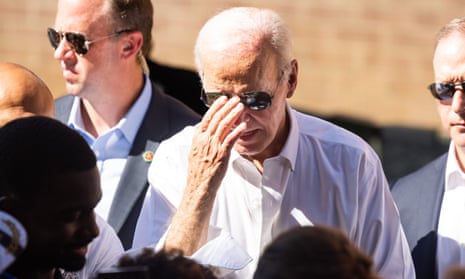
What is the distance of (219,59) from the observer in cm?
464

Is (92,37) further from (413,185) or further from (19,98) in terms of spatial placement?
(413,185)

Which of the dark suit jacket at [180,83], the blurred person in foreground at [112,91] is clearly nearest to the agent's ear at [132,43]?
the blurred person in foreground at [112,91]

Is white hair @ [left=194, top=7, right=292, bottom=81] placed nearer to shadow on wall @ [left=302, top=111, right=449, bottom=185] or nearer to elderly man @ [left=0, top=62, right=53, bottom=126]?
elderly man @ [left=0, top=62, right=53, bottom=126]

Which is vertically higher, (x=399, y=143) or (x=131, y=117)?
(x=131, y=117)

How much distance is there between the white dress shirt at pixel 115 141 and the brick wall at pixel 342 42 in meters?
4.24

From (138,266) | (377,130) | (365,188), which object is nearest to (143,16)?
(365,188)

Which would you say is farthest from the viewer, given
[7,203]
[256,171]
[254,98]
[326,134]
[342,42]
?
[342,42]

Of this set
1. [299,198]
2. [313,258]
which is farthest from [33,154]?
[299,198]

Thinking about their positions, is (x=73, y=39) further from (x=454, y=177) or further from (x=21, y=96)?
(x=454, y=177)

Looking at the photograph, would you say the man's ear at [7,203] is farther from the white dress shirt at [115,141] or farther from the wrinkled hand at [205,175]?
the white dress shirt at [115,141]

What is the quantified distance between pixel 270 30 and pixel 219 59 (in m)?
0.26

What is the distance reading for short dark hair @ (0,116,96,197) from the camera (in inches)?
140

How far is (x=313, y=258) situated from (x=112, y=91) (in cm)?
323

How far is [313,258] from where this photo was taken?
2943 mm
